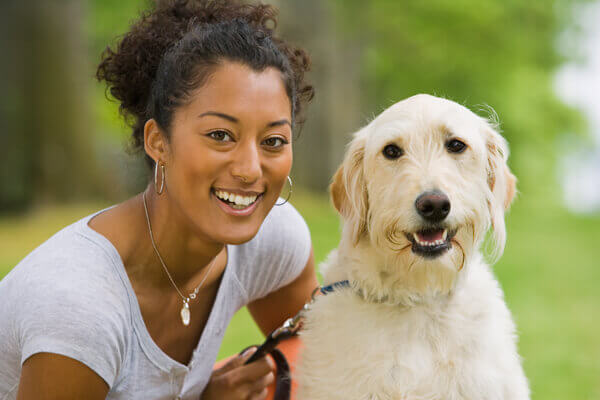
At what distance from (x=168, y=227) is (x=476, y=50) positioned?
45.4 feet

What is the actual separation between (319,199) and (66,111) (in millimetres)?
4250

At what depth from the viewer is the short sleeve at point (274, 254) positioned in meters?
2.97

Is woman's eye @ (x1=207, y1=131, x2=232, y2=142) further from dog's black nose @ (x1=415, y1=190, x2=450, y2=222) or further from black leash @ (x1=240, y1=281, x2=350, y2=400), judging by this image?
black leash @ (x1=240, y1=281, x2=350, y2=400)

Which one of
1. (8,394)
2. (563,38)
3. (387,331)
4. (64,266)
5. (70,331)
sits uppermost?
(563,38)

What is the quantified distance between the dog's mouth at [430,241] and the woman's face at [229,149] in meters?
0.54

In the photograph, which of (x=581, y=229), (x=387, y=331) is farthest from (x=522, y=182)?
(x=387, y=331)

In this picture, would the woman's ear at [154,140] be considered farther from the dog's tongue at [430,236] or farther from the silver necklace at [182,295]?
the dog's tongue at [430,236]

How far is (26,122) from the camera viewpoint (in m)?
8.82

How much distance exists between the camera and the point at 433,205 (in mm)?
2162

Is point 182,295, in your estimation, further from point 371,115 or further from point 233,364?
point 371,115

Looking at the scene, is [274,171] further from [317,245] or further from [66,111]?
[66,111]

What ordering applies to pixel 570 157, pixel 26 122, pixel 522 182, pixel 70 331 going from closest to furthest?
1. pixel 70 331
2. pixel 26 122
3. pixel 522 182
4. pixel 570 157

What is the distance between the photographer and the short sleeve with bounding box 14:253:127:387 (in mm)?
2121

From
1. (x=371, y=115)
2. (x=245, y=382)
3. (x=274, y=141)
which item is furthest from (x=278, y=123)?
(x=245, y=382)
